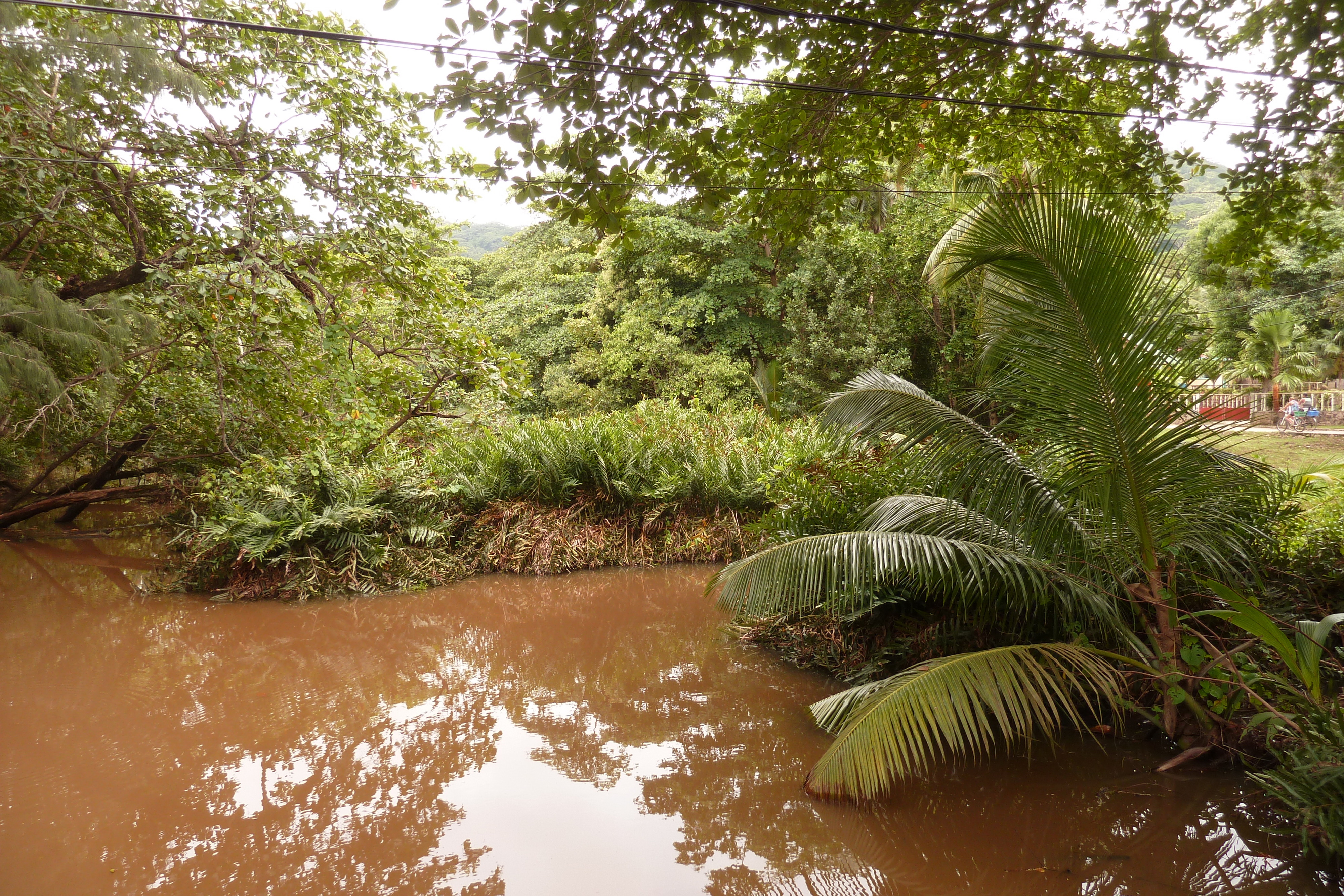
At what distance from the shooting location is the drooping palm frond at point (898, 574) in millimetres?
3885

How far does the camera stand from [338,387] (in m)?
7.07

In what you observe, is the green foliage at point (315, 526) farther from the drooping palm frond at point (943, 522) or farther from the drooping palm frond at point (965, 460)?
the drooping palm frond at point (965, 460)

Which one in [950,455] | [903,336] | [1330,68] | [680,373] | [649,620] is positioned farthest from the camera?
[680,373]

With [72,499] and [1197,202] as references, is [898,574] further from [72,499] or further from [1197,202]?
[1197,202]

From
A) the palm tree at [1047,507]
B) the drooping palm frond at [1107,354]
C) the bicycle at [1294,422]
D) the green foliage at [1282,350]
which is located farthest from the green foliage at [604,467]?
the green foliage at [1282,350]

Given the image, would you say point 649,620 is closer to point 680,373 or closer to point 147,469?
point 147,469

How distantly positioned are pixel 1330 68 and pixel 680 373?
15680mm

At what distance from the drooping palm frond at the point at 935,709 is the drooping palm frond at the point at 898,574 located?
46 centimetres

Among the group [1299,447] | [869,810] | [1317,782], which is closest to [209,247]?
[869,810]

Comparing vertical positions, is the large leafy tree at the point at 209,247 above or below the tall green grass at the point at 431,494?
above

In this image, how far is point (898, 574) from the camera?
4.46 metres

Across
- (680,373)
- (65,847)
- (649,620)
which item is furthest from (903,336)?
(65,847)

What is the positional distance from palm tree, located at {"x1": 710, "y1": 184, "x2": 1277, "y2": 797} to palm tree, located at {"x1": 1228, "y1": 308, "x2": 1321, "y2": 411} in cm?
1650

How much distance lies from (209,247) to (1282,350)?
28749 mm
